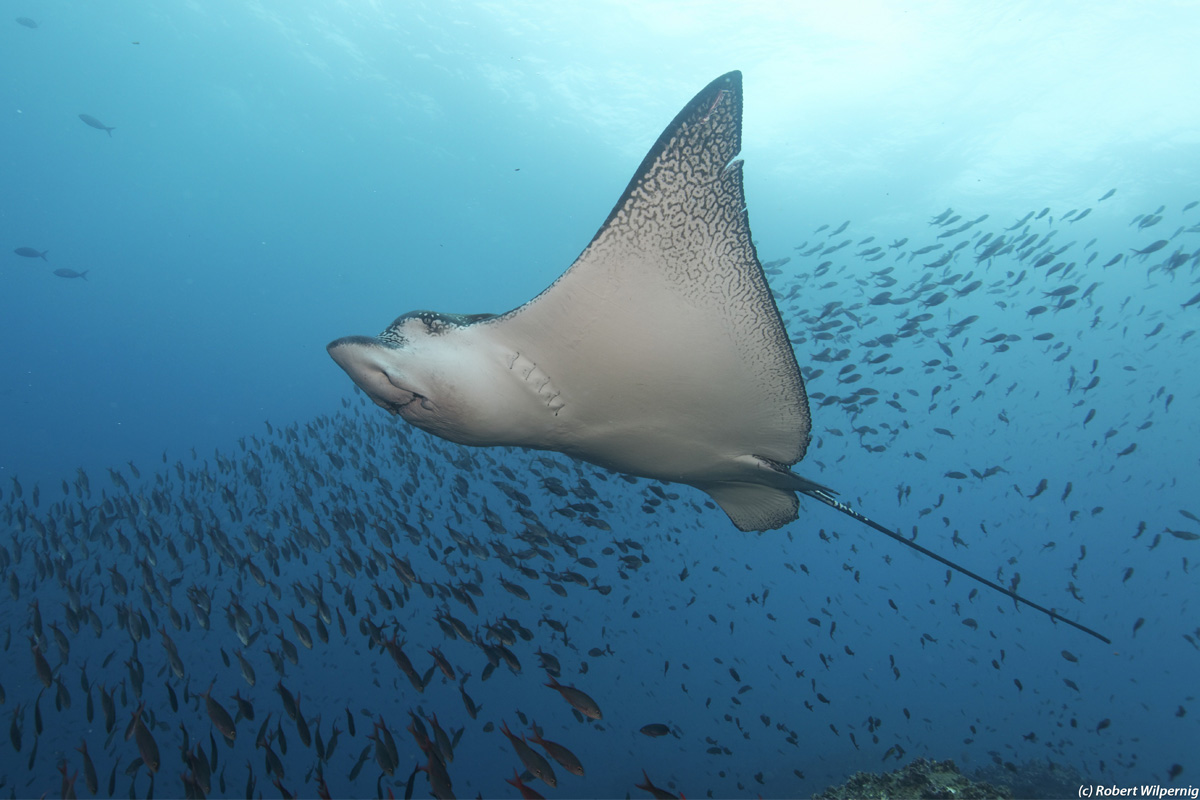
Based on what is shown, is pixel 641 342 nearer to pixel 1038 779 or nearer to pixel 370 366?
pixel 370 366

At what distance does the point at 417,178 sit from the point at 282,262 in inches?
1309

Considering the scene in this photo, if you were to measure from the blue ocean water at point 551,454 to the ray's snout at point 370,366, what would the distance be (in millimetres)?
4182

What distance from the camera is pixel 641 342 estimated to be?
241 cm

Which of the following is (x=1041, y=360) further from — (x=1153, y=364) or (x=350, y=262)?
(x=350, y=262)

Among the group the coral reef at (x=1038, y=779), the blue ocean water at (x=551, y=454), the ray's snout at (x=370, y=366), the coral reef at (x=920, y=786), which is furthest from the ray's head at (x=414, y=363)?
the coral reef at (x=1038, y=779)

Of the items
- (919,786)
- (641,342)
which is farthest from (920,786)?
(641,342)

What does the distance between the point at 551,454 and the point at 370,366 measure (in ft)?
32.3

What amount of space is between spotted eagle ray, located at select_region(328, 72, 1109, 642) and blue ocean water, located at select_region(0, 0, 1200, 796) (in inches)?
155

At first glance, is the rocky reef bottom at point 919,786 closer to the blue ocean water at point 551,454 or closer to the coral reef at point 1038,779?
the blue ocean water at point 551,454

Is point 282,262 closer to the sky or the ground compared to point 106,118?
closer to the ground

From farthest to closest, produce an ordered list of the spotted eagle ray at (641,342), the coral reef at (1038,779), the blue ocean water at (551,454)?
the coral reef at (1038,779) < the blue ocean water at (551,454) < the spotted eagle ray at (641,342)

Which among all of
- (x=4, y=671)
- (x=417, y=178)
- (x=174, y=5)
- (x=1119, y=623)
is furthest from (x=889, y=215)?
(x=1119, y=623)

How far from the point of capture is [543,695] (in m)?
25.0

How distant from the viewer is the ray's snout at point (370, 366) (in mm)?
2066
